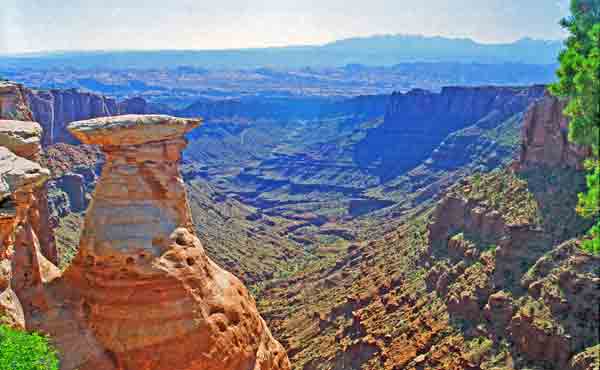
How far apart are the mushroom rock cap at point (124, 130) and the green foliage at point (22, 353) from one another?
943cm

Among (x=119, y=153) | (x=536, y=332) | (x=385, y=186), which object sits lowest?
(x=385, y=186)

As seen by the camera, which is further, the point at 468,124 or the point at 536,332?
the point at 468,124

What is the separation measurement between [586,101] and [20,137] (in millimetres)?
20880

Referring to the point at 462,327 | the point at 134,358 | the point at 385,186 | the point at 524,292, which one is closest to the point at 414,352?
the point at 462,327

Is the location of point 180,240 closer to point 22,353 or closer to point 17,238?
point 17,238

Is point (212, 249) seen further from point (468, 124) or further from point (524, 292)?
point (468, 124)

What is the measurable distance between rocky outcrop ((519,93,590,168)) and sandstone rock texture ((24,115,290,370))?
35415 mm

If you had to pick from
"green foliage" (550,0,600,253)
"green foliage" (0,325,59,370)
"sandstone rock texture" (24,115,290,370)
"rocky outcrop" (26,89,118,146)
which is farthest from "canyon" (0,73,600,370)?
"green foliage" (550,0,600,253)

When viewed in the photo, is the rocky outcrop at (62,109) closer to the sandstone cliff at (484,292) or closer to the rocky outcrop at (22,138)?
the sandstone cliff at (484,292)

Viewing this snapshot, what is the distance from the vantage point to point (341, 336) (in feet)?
180

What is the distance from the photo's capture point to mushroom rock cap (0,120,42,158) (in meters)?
23.4

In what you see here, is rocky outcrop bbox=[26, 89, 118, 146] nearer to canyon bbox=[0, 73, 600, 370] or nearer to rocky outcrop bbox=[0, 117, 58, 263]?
canyon bbox=[0, 73, 600, 370]

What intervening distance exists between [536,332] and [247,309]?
1919 cm

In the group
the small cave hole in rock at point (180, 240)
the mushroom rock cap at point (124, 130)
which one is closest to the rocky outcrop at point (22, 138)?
the mushroom rock cap at point (124, 130)
